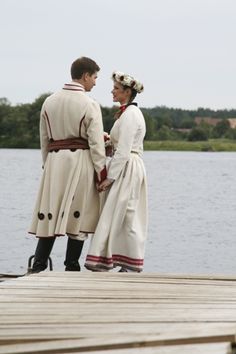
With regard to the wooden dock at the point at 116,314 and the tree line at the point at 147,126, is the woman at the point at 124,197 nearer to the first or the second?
the wooden dock at the point at 116,314

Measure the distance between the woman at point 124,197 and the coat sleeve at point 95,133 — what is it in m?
0.14

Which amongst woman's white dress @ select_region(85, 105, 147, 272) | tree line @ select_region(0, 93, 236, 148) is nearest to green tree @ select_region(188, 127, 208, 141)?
tree line @ select_region(0, 93, 236, 148)

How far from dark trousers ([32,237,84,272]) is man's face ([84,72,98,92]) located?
46.9 inches

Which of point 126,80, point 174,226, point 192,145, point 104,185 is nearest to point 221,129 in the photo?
point 192,145

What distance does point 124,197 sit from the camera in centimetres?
880

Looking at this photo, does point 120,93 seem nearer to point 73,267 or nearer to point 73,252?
point 73,252

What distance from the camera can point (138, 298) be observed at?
21.5 ft

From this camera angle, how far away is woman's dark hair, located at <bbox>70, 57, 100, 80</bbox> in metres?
8.45

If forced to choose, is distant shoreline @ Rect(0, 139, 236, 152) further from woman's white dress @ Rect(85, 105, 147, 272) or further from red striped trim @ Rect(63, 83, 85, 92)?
red striped trim @ Rect(63, 83, 85, 92)

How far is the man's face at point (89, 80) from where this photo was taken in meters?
8.53

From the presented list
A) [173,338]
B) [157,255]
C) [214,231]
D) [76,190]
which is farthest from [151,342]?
[214,231]

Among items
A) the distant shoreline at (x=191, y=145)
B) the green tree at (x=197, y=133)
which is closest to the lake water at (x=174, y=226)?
the green tree at (x=197, y=133)

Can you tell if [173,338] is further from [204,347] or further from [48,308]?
[48,308]

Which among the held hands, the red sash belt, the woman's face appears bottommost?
the held hands
